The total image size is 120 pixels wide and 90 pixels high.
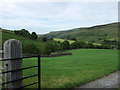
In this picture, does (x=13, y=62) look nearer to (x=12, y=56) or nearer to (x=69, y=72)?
(x=12, y=56)

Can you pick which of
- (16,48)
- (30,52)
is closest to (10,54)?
(16,48)

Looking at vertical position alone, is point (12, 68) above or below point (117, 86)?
above

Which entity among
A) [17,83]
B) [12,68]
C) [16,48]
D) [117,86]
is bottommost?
[117,86]

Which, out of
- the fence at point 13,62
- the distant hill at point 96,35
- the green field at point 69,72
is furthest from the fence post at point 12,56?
the distant hill at point 96,35

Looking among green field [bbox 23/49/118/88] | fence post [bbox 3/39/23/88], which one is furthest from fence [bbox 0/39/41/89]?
green field [bbox 23/49/118/88]

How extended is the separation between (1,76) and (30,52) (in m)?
14.9

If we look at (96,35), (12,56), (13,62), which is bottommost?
(13,62)

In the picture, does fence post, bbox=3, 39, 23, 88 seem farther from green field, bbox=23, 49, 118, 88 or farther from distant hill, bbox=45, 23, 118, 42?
distant hill, bbox=45, 23, 118, 42

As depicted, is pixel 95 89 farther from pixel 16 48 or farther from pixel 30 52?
pixel 30 52

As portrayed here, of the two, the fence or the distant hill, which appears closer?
the fence

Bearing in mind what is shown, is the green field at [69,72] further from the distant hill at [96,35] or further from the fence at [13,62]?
the distant hill at [96,35]

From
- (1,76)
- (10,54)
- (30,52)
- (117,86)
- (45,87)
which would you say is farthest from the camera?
(30,52)

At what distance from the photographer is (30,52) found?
18.5 meters

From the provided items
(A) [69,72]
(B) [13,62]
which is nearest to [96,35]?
(A) [69,72]
